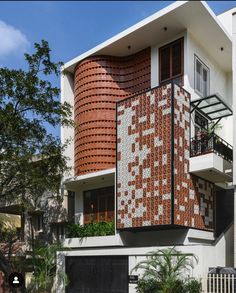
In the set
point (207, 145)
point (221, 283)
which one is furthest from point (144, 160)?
point (221, 283)

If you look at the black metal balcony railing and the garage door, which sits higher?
the black metal balcony railing

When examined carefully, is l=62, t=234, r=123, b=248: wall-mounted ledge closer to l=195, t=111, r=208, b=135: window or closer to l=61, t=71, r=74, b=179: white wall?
l=61, t=71, r=74, b=179: white wall

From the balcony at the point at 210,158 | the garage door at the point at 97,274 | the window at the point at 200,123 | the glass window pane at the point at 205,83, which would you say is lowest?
the garage door at the point at 97,274

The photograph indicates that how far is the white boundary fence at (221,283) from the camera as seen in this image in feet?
54.2

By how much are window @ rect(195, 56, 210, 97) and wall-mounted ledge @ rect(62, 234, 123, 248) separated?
7364 mm

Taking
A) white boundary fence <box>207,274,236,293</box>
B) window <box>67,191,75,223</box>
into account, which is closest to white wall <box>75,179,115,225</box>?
window <box>67,191,75,223</box>

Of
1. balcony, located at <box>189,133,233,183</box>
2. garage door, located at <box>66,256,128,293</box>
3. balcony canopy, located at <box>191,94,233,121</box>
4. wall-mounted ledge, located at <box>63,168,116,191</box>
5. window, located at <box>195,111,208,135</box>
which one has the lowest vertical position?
garage door, located at <box>66,256,128,293</box>

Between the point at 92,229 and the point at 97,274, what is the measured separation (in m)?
2.21

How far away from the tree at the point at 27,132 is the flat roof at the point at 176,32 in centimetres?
369

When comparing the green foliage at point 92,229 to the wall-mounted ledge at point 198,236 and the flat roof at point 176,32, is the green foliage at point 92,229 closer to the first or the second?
the wall-mounted ledge at point 198,236

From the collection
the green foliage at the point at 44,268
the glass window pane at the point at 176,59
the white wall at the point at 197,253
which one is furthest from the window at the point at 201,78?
the green foliage at the point at 44,268

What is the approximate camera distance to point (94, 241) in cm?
2169

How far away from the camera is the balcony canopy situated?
20.6 metres

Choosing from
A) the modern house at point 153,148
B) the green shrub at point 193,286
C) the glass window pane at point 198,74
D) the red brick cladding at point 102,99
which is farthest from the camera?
the red brick cladding at point 102,99
